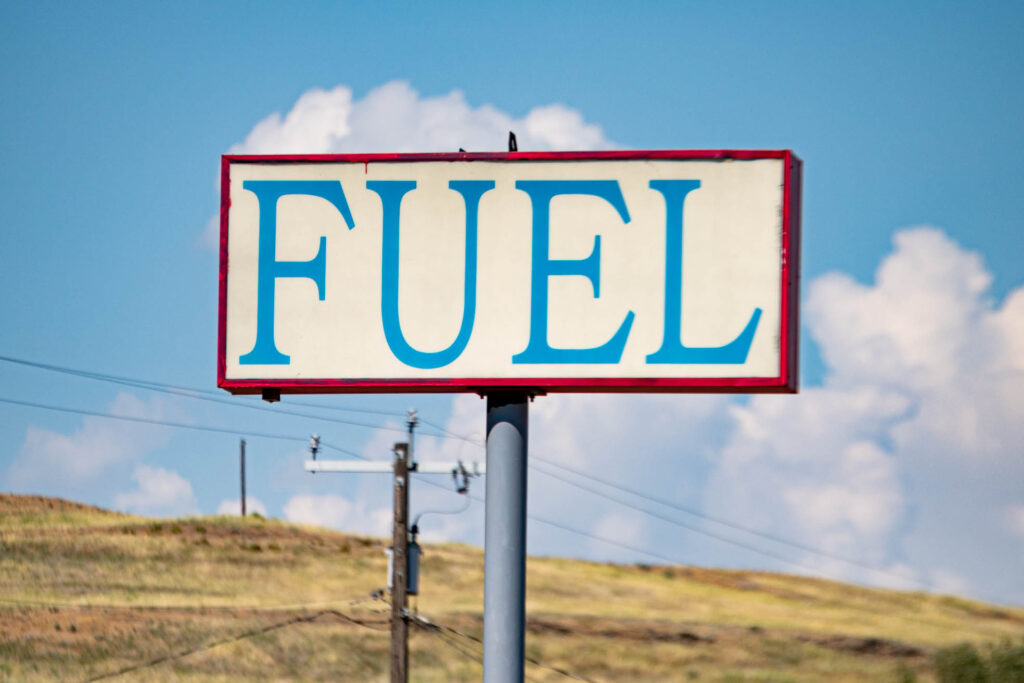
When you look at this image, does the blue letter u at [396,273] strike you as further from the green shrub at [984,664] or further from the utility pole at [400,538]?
the green shrub at [984,664]

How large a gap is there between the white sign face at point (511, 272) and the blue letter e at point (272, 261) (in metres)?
0.01

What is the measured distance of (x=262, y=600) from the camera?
6166 cm

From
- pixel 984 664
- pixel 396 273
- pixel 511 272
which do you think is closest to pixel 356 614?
pixel 984 664

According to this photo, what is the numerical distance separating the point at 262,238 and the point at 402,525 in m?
20.1

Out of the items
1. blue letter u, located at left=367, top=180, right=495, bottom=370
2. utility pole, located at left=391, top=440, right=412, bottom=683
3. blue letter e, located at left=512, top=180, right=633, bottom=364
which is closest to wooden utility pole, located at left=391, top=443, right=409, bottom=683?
utility pole, located at left=391, top=440, right=412, bottom=683

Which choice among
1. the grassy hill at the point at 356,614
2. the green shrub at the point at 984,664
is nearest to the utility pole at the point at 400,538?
the grassy hill at the point at 356,614

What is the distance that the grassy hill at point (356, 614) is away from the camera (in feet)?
167

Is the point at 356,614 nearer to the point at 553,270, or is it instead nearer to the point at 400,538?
the point at 400,538

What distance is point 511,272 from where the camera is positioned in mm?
10477

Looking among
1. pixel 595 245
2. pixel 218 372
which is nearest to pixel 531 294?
pixel 595 245

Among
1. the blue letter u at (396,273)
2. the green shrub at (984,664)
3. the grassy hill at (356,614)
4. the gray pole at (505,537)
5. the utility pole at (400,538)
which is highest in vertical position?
the blue letter u at (396,273)

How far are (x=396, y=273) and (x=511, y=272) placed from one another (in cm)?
83

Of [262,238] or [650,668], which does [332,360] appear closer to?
[262,238]

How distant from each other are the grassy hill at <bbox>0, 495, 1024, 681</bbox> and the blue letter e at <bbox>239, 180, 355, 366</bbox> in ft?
104
